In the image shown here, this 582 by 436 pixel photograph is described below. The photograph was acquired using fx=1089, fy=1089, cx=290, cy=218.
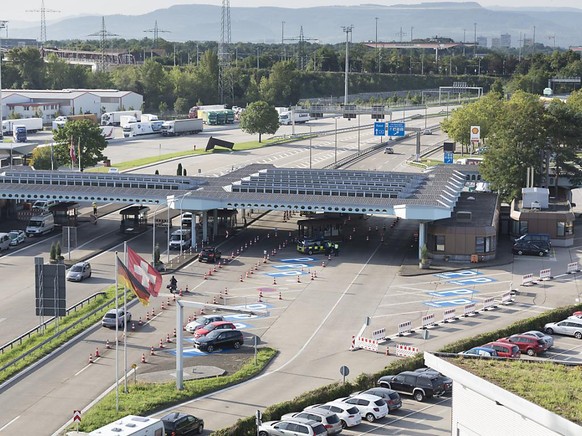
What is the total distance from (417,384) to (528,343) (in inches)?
305

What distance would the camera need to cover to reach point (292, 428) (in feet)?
110

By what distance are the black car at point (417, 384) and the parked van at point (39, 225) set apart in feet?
113

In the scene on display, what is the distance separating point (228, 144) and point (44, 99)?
41.3 metres

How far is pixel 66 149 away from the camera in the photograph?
90.2 metres

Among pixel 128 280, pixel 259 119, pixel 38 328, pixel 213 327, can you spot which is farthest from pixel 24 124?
pixel 128 280

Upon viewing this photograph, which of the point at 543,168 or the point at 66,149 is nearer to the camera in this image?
the point at 543,168

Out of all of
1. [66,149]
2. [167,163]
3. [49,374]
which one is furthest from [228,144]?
[49,374]

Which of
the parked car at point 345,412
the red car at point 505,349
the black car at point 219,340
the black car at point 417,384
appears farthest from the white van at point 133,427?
the red car at point 505,349

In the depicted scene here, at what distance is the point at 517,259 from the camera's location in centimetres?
6238

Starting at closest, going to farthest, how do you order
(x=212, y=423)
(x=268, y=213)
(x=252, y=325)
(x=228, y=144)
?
1. (x=212, y=423)
2. (x=252, y=325)
3. (x=268, y=213)
4. (x=228, y=144)

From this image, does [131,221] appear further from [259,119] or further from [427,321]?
[259,119]

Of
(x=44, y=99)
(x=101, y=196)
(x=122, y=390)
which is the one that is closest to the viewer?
(x=122, y=390)

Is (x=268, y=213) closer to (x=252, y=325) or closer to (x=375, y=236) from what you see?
(x=375, y=236)

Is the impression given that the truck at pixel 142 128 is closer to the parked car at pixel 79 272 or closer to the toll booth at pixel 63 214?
the toll booth at pixel 63 214
